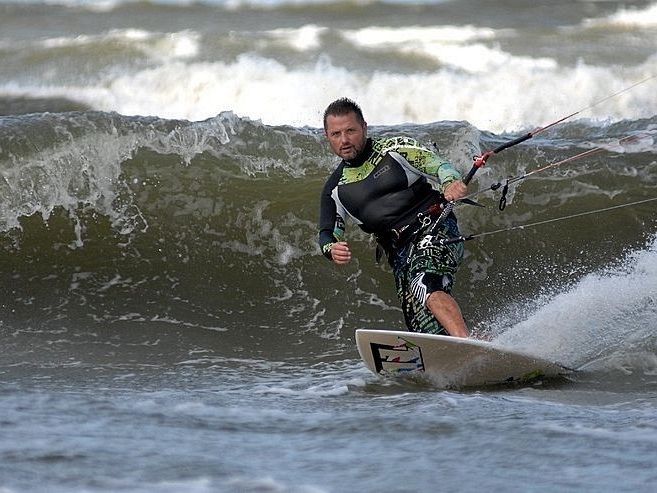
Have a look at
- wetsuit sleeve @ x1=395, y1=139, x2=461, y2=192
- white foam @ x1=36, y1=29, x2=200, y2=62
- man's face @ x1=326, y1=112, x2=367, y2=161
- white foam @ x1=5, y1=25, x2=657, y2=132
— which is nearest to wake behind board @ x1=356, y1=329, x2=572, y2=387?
wetsuit sleeve @ x1=395, y1=139, x2=461, y2=192

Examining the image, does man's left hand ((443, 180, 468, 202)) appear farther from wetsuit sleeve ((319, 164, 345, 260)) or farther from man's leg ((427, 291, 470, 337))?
wetsuit sleeve ((319, 164, 345, 260))

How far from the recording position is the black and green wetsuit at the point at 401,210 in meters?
6.05

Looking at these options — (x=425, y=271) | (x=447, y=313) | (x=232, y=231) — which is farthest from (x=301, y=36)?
(x=447, y=313)

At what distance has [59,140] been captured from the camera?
967 centimetres

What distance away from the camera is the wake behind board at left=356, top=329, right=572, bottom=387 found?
578 cm

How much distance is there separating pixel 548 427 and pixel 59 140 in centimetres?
626

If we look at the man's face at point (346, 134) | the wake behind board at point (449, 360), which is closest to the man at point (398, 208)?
the man's face at point (346, 134)

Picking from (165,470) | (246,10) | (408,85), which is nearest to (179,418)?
(165,470)

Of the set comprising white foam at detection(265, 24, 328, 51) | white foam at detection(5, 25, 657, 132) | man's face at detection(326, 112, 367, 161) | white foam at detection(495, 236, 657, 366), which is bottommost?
white foam at detection(495, 236, 657, 366)

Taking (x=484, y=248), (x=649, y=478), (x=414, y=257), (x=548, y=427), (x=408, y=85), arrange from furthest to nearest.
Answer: (x=408, y=85) < (x=484, y=248) < (x=414, y=257) < (x=548, y=427) < (x=649, y=478)

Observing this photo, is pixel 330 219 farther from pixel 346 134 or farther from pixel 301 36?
pixel 301 36

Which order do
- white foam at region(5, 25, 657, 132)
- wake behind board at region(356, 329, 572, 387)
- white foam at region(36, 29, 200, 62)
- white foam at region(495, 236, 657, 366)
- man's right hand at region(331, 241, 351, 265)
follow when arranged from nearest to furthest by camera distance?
1. wake behind board at region(356, 329, 572, 387)
2. man's right hand at region(331, 241, 351, 265)
3. white foam at region(495, 236, 657, 366)
4. white foam at region(5, 25, 657, 132)
5. white foam at region(36, 29, 200, 62)

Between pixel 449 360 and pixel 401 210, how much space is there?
87 centimetres

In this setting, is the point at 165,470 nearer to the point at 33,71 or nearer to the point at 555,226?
the point at 555,226
